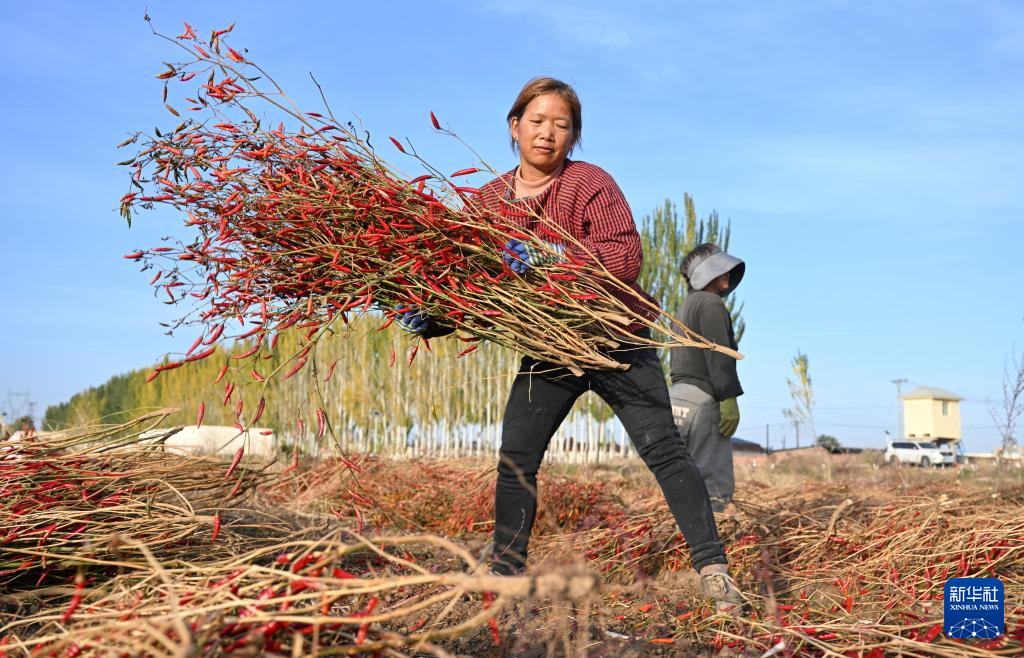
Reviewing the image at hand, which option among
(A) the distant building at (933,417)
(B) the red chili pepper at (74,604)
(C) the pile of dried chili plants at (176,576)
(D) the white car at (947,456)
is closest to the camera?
(C) the pile of dried chili plants at (176,576)

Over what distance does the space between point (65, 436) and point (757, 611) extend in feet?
7.99

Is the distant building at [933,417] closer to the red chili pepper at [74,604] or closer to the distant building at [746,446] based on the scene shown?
the distant building at [746,446]

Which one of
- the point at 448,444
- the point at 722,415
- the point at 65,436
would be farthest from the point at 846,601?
the point at 448,444

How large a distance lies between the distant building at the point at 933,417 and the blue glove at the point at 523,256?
90.4 ft

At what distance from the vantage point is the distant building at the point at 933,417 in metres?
26.4

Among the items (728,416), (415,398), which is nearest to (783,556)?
(728,416)

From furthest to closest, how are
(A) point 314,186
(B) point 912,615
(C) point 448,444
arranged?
(C) point 448,444, (A) point 314,186, (B) point 912,615

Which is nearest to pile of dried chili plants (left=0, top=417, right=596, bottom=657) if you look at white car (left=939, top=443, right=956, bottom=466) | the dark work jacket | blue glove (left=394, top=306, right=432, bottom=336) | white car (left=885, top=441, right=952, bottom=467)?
blue glove (left=394, top=306, right=432, bottom=336)

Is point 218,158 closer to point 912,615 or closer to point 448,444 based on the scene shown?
point 912,615

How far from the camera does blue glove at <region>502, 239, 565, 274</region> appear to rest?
2.56m

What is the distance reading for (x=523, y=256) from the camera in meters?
2.57

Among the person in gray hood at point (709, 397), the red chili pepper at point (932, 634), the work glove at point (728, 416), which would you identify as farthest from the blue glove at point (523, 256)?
the work glove at point (728, 416)

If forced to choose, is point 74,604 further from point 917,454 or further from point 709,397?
point 917,454

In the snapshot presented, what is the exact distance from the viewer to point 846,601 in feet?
8.95
